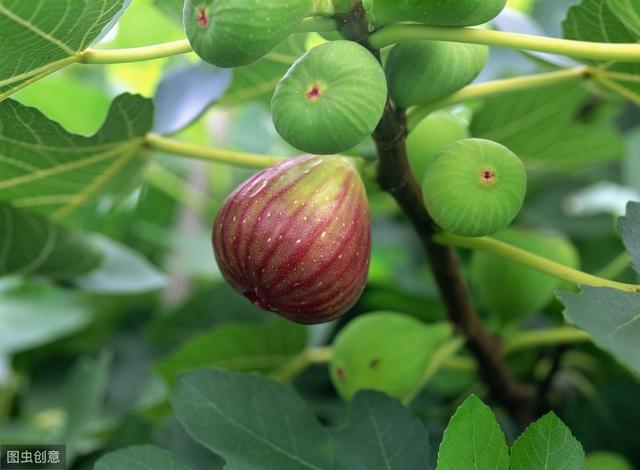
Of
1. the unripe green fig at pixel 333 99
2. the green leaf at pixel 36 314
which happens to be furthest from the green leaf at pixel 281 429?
the green leaf at pixel 36 314

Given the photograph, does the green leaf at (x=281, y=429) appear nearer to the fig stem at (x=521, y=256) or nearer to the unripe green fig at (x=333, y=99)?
the fig stem at (x=521, y=256)

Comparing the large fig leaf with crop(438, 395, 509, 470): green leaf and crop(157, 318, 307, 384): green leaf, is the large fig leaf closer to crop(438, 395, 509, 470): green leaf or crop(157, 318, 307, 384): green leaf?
crop(438, 395, 509, 470): green leaf

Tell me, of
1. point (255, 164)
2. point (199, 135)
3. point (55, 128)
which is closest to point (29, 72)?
point (55, 128)

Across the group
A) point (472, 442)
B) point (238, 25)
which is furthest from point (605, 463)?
point (238, 25)

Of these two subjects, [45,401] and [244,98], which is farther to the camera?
[45,401]

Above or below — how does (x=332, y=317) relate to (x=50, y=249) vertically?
above

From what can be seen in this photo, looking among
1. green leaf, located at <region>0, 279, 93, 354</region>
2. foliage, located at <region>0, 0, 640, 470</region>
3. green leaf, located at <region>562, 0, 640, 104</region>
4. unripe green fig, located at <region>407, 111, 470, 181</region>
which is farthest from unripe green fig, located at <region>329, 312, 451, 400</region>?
green leaf, located at <region>0, 279, 93, 354</region>

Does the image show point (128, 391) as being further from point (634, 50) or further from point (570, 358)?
point (634, 50)
